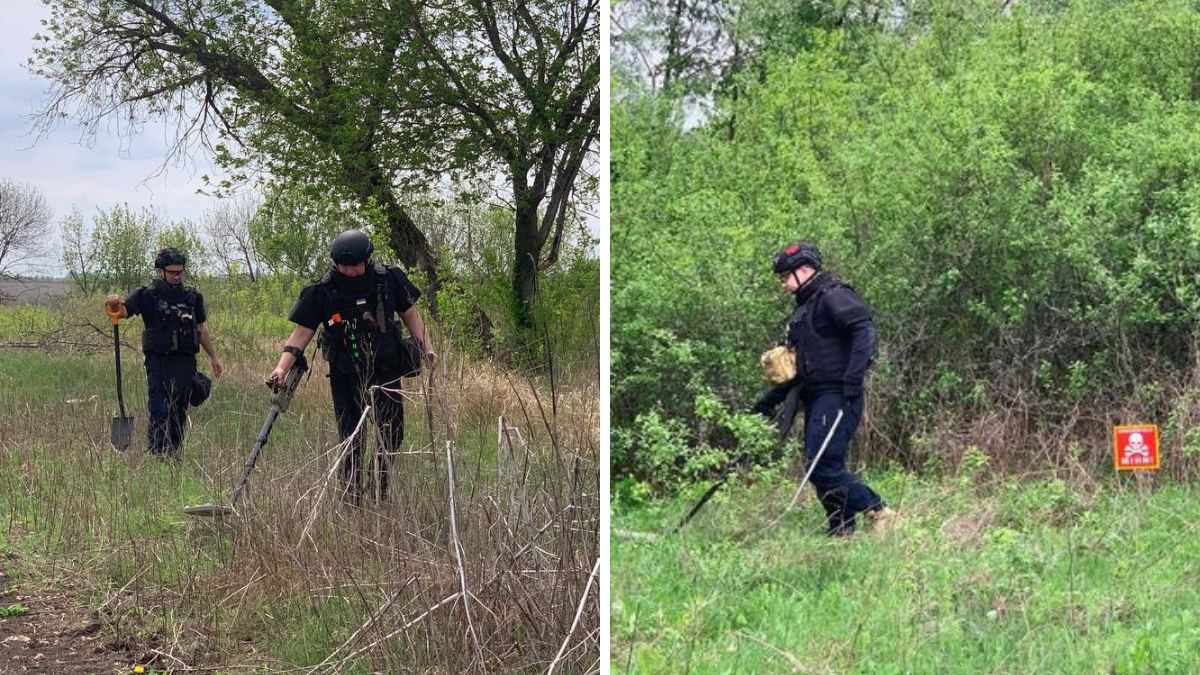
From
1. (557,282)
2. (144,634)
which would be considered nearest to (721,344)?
(557,282)

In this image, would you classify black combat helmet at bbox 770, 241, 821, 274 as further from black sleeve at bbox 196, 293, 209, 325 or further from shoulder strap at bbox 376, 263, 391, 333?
black sleeve at bbox 196, 293, 209, 325

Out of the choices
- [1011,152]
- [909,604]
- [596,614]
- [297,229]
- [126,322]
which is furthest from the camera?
[126,322]

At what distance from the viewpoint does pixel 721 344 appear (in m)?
4.54

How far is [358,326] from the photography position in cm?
425

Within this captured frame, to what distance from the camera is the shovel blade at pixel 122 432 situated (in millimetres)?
5953

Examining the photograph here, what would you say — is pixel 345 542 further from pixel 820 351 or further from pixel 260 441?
pixel 820 351

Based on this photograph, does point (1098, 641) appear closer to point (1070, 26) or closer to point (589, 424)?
point (589, 424)

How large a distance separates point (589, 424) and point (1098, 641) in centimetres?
125

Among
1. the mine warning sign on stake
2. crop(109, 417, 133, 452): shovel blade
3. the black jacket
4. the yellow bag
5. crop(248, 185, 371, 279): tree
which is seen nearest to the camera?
the black jacket

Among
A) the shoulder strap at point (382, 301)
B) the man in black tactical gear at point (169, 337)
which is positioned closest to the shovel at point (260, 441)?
the shoulder strap at point (382, 301)

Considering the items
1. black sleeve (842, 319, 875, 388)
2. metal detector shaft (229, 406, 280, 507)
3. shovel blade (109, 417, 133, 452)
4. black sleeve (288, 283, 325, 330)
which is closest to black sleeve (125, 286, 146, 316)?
shovel blade (109, 417, 133, 452)

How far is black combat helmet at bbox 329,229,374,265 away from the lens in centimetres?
405

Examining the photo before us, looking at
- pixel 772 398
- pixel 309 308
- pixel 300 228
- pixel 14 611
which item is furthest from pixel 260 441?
pixel 300 228

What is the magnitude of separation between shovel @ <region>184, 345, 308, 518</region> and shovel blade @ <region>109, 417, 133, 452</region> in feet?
7.29
